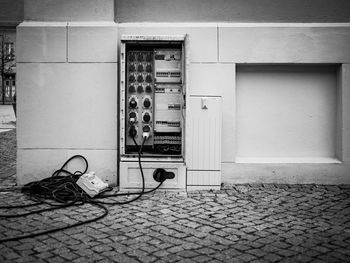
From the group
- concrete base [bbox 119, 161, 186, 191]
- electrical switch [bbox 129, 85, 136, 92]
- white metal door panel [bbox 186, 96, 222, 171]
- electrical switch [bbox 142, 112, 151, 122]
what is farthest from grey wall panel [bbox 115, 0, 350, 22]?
concrete base [bbox 119, 161, 186, 191]

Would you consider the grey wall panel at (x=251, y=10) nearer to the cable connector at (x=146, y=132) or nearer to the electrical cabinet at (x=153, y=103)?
the electrical cabinet at (x=153, y=103)

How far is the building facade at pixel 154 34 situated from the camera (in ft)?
20.1

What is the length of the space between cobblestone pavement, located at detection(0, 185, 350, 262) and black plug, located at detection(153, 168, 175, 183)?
24cm

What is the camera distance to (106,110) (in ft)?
20.2

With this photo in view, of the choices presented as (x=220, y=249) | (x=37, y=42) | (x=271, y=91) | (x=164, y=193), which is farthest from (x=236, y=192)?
(x=37, y=42)

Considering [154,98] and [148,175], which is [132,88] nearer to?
[154,98]

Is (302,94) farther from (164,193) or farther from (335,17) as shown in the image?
(164,193)

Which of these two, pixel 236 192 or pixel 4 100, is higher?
pixel 4 100

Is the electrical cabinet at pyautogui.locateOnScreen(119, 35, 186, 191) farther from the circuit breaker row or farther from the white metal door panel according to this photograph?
the white metal door panel

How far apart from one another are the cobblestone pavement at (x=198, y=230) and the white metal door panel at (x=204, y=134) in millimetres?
493

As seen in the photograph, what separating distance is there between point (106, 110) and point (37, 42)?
156cm

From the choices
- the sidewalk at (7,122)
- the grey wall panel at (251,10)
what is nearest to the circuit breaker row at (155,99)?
the grey wall panel at (251,10)

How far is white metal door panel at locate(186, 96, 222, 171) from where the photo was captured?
583 cm

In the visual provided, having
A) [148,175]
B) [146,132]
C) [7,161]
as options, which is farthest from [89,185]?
[7,161]
